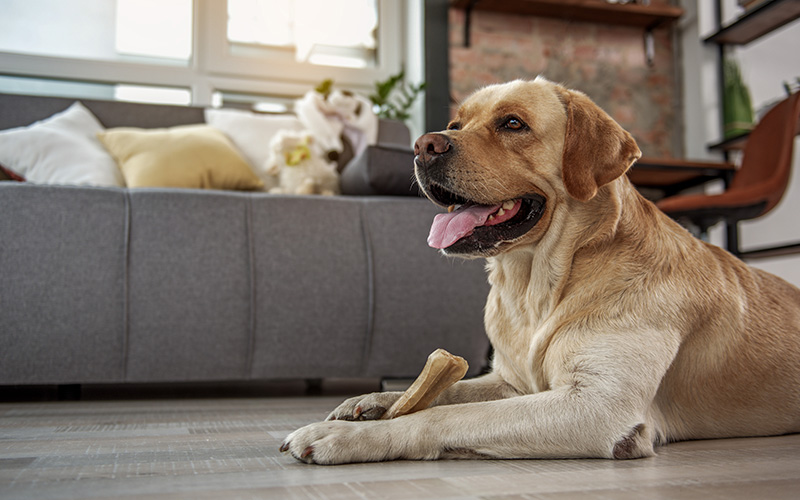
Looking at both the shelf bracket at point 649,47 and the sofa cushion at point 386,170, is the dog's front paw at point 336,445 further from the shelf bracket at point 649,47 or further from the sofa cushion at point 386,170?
the shelf bracket at point 649,47

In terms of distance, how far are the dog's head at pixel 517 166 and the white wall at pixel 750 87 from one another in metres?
3.82

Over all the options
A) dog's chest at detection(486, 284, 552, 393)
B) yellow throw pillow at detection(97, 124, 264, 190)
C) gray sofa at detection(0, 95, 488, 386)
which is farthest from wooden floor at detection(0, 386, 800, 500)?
yellow throw pillow at detection(97, 124, 264, 190)

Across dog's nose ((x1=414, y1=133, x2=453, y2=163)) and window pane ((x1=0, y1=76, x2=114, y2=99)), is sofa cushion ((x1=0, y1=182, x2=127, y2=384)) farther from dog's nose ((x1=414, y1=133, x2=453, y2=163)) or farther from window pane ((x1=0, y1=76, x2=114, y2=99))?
window pane ((x1=0, y1=76, x2=114, y2=99))

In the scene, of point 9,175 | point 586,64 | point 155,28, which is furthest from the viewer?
point 586,64

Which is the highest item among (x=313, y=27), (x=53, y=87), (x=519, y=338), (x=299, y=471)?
(x=313, y=27)

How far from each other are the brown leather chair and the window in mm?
2576

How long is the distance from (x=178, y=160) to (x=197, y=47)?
2.13 metres

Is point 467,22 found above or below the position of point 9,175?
above

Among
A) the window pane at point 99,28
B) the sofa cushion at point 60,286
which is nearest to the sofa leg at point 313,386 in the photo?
the sofa cushion at point 60,286

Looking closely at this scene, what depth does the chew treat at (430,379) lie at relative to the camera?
3.58 feet

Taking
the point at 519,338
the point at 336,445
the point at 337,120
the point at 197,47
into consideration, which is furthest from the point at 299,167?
the point at 197,47

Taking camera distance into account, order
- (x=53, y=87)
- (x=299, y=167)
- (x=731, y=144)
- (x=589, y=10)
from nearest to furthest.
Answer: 1. (x=299, y=167)
2. (x=53, y=87)
3. (x=731, y=144)
4. (x=589, y=10)

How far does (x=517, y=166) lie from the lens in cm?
128

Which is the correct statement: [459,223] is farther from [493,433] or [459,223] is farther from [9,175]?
[9,175]
